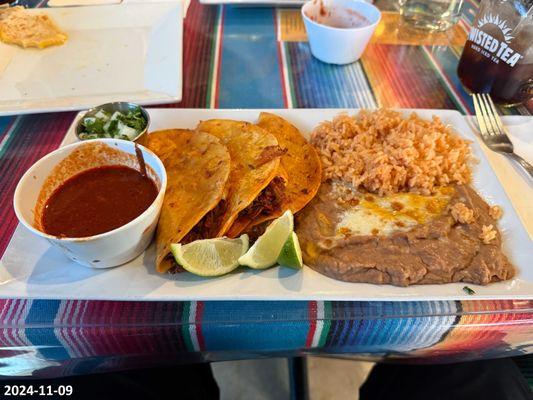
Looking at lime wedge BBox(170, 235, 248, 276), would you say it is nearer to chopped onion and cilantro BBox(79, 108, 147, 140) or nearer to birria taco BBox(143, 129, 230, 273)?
birria taco BBox(143, 129, 230, 273)

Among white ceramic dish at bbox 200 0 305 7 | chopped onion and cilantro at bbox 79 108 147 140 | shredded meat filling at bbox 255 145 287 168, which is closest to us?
shredded meat filling at bbox 255 145 287 168

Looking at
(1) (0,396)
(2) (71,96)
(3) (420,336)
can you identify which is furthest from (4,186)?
(3) (420,336)

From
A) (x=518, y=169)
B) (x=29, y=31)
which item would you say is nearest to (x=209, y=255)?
(x=518, y=169)

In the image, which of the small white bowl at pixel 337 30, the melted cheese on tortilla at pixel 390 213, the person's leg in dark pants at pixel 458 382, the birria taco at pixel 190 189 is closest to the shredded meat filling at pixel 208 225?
the birria taco at pixel 190 189

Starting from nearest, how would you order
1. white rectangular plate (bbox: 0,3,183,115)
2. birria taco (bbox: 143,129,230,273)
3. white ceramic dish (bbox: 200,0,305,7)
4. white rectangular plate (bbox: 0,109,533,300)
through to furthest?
white rectangular plate (bbox: 0,109,533,300) → birria taco (bbox: 143,129,230,273) → white rectangular plate (bbox: 0,3,183,115) → white ceramic dish (bbox: 200,0,305,7)

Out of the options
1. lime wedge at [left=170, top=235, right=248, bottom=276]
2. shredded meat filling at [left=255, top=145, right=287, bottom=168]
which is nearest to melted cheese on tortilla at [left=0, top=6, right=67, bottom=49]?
shredded meat filling at [left=255, top=145, right=287, bottom=168]

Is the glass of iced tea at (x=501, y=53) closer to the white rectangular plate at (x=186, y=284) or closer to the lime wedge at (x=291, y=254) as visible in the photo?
the white rectangular plate at (x=186, y=284)

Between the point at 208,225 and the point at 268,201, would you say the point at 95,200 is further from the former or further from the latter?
the point at 268,201
